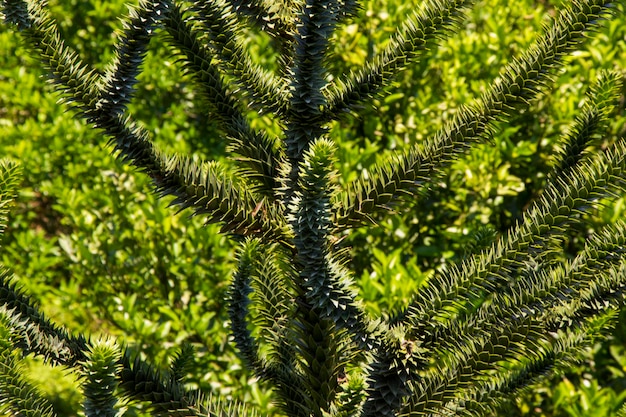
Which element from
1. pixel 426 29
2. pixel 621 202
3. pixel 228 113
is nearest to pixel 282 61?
pixel 228 113

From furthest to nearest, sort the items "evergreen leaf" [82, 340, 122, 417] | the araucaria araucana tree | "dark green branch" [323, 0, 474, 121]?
"dark green branch" [323, 0, 474, 121]
the araucaria araucana tree
"evergreen leaf" [82, 340, 122, 417]

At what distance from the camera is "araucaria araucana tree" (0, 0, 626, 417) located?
1593 mm

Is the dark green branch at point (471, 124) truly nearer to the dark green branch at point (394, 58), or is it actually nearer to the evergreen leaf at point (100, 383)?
the dark green branch at point (394, 58)

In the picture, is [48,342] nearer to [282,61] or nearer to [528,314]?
[282,61]

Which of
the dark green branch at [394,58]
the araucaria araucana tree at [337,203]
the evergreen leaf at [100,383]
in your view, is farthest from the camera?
the dark green branch at [394,58]

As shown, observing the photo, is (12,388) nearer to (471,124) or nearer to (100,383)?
(100,383)

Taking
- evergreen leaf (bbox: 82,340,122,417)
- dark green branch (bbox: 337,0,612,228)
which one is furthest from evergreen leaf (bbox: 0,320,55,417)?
dark green branch (bbox: 337,0,612,228)

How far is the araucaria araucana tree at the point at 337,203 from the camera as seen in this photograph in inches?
62.7

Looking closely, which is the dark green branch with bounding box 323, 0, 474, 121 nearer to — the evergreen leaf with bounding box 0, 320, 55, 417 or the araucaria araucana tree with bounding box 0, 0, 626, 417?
the araucaria araucana tree with bounding box 0, 0, 626, 417

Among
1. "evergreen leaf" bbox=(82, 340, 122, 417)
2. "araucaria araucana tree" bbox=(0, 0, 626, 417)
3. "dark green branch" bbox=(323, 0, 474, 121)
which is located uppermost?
"dark green branch" bbox=(323, 0, 474, 121)

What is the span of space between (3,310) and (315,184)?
878 millimetres

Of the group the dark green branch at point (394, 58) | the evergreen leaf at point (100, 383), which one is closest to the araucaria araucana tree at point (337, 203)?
the dark green branch at point (394, 58)

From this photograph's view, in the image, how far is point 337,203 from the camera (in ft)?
5.90

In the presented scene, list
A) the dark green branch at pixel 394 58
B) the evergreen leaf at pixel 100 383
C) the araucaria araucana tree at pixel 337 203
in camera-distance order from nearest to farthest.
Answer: the evergreen leaf at pixel 100 383, the araucaria araucana tree at pixel 337 203, the dark green branch at pixel 394 58
